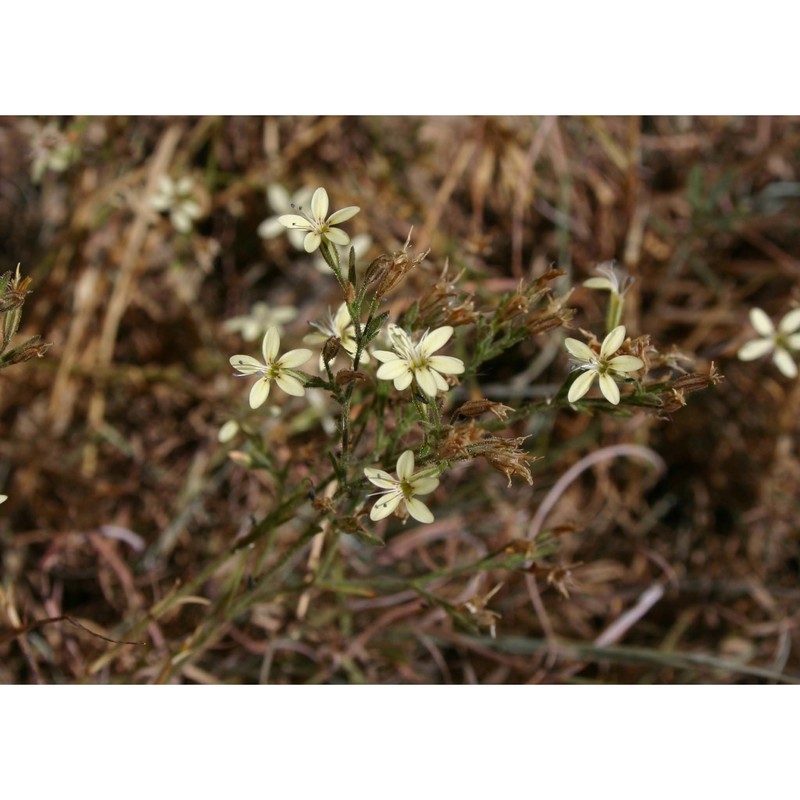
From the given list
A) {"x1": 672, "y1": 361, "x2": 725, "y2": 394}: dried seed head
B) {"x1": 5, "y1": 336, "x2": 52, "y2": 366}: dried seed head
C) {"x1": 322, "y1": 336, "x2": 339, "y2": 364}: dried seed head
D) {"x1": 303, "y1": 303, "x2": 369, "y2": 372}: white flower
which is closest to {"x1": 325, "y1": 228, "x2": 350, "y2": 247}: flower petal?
{"x1": 303, "y1": 303, "x2": 369, "y2": 372}: white flower

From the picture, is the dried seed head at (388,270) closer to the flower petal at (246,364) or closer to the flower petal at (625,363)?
the flower petal at (246,364)

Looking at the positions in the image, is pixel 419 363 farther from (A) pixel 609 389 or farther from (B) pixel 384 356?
(A) pixel 609 389

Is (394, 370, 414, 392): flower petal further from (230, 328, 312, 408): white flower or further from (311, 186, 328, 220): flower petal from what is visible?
(311, 186, 328, 220): flower petal

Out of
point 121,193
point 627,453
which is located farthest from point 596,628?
point 121,193

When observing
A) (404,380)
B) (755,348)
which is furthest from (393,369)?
(755,348)

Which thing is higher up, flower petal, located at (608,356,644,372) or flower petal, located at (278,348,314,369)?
flower petal, located at (608,356,644,372)

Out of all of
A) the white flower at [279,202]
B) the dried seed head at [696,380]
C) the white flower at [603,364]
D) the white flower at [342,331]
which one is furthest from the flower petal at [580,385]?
the white flower at [279,202]
